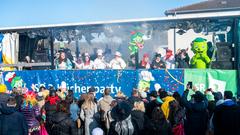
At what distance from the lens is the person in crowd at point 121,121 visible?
720cm

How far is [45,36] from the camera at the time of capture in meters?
16.8

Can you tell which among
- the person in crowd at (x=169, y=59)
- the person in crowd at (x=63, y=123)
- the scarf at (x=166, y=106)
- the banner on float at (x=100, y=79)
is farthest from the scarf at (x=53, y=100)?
the person in crowd at (x=169, y=59)

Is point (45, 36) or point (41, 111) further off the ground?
point (45, 36)

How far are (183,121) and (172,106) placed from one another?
1.53 feet

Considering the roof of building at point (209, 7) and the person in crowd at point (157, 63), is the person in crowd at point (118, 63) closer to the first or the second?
the person in crowd at point (157, 63)

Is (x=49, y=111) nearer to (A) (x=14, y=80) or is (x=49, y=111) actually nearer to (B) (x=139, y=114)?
(B) (x=139, y=114)

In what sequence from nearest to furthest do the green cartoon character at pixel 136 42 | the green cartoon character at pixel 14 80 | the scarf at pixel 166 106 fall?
the scarf at pixel 166 106 → the green cartoon character at pixel 136 42 → the green cartoon character at pixel 14 80

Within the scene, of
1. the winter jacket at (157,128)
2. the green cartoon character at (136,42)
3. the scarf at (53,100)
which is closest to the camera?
the winter jacket at (157,128)

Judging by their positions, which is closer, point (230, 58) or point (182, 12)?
point (230, 58)

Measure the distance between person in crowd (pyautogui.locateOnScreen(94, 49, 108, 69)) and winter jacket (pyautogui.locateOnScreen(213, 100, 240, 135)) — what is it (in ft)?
26.6

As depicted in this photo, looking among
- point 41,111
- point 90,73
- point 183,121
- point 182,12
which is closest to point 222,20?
point 90,73

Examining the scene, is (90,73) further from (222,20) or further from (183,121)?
(183,121)

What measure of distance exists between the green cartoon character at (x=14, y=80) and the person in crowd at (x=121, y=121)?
10.1m

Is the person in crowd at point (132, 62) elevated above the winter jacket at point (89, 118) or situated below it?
above
